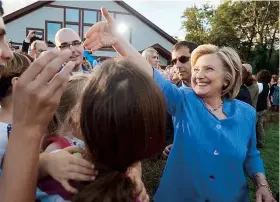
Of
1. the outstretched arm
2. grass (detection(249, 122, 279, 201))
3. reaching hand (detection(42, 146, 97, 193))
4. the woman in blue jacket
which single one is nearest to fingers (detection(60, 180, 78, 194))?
reaching hand (detection(42, 146, 97, 193))

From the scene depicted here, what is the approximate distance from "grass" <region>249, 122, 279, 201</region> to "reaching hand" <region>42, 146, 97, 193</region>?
439 centimetres

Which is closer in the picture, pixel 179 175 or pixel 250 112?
pixel 179 175

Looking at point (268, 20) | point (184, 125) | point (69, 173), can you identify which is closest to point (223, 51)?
point (184, 125)

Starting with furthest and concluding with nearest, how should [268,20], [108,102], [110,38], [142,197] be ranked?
1. [268,20]
2. [110,38]
3. [142,197]
4. [108,102]

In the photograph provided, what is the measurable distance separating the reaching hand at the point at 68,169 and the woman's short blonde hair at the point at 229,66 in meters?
1.46

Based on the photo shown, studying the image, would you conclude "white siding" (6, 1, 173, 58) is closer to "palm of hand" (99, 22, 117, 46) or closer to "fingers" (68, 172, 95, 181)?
"palm of hand" (99, 22, 117, 46)

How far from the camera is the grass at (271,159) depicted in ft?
18.8

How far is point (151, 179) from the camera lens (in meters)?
5.20

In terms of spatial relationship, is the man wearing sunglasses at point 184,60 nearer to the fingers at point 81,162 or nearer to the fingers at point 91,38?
the fingers at point 91,38

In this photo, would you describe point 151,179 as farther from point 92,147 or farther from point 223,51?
point 92,147

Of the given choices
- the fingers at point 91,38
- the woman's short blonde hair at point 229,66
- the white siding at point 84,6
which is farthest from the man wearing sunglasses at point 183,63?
the white siding at point 84,6

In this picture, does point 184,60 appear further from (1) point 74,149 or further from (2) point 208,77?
(1) point 74,149

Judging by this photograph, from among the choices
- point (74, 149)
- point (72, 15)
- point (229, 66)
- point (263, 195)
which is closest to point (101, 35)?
point (74, 149)

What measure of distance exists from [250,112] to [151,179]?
3185mm
